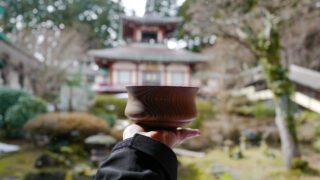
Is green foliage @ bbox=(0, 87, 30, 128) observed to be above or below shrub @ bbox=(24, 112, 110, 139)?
above

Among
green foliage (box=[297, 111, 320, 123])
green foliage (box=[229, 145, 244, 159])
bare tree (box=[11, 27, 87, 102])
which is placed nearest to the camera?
green foliage (box=[229, 145, 244, 159])

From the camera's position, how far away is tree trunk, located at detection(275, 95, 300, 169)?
2.71 metres

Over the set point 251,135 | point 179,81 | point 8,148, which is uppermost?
point 179,81

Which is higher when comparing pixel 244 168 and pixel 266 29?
pixel 266 29

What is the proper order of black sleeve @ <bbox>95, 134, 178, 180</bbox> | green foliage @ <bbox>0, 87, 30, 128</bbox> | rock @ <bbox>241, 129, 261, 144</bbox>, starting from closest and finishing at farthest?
black sleeve @ <bbox>95, 134, 178, 180</bbox>
green foliage @ <bbox>0, 87, 30, 128</bbox>
rock @ <bbox>241, 129, 261, 144</bbox>

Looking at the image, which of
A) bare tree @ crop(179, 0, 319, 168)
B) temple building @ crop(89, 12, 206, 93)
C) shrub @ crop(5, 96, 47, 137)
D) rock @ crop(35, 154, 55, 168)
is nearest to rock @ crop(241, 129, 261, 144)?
→ bare tree @ crop(179, 0, 319, 168)

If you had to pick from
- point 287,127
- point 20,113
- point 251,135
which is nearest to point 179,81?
point 251,135

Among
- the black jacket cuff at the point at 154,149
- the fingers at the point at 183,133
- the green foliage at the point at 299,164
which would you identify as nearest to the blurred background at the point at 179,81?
the green foliage at the point at 299,164

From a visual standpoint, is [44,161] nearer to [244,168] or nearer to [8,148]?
[8,148]

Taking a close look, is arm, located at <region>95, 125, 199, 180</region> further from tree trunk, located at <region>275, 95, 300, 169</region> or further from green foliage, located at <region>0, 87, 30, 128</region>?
green foliage, located at <region>0, 87, 30, 128</region>

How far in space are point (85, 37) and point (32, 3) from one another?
215 centimetres

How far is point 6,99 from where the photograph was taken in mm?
3619

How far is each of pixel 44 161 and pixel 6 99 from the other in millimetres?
1330

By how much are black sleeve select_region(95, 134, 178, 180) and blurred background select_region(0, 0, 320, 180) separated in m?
1.77
